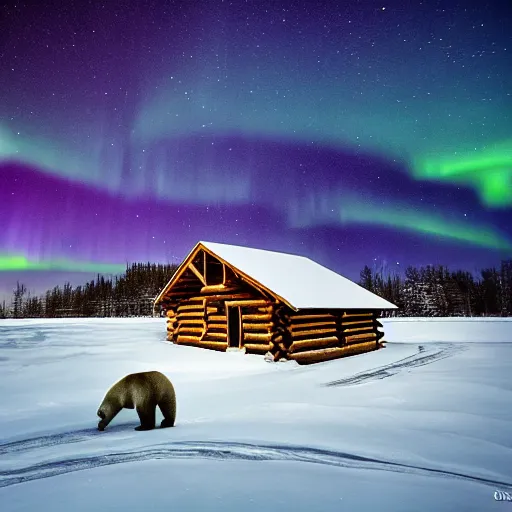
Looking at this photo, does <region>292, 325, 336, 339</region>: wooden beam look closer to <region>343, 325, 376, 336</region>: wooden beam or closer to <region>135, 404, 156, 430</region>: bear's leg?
<region>343, 325, 376, 336</region>: wooden beam

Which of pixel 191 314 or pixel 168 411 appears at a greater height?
pixel 191 314

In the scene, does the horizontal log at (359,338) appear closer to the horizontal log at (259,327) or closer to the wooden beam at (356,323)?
the wooden beam at (356,323)

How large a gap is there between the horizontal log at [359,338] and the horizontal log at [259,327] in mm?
4831

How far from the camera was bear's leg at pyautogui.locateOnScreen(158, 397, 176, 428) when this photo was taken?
6523 mm

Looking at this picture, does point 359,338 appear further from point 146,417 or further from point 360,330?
point 146,417

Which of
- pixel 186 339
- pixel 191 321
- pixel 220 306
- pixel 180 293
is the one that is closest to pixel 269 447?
pixel 220 306

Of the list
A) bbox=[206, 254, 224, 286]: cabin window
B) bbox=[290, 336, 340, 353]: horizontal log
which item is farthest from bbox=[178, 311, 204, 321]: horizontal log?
bbox=[290, 336, 340, 353]: horizontal log

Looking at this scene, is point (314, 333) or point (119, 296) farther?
point (119, 296)

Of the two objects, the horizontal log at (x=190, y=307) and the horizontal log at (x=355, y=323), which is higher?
the horizontal log at (x=190, y=307)

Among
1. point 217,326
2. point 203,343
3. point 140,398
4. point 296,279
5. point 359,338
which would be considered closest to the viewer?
point 140,398

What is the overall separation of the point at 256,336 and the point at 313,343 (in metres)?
2.51

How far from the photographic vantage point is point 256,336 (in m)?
16.3

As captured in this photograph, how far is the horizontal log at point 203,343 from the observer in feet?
59.6

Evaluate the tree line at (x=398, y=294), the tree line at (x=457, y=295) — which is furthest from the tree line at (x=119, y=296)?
the tree line at (x=457, y=295)
